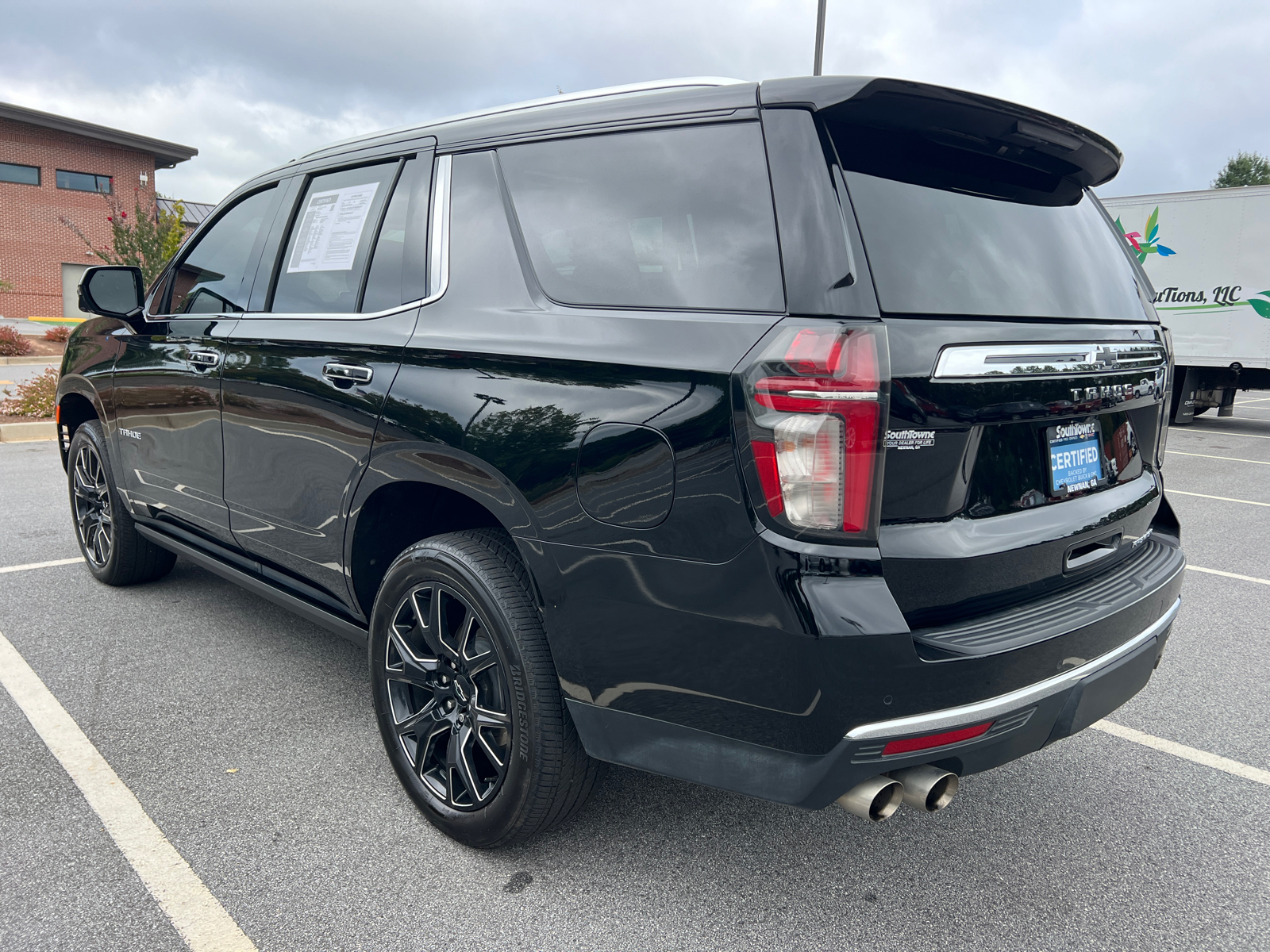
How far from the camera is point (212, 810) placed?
2.57 metres

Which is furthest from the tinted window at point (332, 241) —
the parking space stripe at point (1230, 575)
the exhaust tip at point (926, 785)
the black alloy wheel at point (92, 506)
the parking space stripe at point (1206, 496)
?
the parking space stripe at point (1206, 496)

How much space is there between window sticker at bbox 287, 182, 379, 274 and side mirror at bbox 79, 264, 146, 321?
1302mm

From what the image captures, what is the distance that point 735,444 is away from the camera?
1.76m

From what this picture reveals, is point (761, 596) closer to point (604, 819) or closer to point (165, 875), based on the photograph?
point (604, 819)

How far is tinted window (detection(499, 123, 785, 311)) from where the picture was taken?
1886 mm

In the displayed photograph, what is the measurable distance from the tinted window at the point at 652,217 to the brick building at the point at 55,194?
4081cm

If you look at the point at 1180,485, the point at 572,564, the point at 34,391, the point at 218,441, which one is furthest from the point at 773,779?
the point at 34,391

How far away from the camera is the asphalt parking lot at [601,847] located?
2.13 m

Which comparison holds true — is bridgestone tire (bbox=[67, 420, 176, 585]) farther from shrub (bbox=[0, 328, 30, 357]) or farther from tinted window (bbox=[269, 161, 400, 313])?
shrub (bbox=[0, 328, 30, 357])

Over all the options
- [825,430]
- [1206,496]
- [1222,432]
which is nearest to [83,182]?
[1222,432]

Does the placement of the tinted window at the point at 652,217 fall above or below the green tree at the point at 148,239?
below

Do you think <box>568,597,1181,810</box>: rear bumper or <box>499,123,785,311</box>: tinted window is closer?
<box>568,597,1181,810</box>: rear bumper

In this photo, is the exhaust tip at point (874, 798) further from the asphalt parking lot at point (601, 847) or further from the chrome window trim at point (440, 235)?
the chrome window trim at point (440, 235)

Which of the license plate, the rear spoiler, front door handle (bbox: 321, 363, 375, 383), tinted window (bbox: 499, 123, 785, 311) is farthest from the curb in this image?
the license plate
